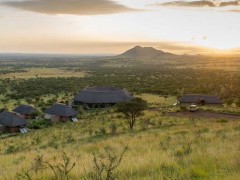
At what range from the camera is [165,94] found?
8238 cm

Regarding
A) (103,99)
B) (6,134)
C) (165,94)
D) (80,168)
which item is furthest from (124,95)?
(80,168)

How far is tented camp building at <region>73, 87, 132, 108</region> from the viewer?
6631 centimetres

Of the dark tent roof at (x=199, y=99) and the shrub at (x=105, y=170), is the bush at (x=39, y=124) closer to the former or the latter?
the dark tent roof at (x=199, y=99)

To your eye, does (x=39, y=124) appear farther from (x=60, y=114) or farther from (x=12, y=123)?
(x=12, y=123)

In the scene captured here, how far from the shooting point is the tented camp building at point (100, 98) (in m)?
66.3

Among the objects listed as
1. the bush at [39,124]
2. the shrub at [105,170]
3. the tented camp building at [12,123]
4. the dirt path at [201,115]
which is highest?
the shrub at [105,170]

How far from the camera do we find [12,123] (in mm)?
46375

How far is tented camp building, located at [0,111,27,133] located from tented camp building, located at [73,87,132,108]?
19.8 metres

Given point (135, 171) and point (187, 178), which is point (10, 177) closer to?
point (135, 171)

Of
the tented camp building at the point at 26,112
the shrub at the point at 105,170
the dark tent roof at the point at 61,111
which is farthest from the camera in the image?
the tented camp building at the point at 26,112

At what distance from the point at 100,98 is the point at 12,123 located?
77.2ft

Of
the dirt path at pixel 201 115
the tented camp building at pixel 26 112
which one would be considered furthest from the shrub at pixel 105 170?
the tented camp building at pixel 26 112

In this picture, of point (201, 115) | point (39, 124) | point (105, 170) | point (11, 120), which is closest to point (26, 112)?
point (39, 124)

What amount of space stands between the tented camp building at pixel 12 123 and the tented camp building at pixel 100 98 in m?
19.8
